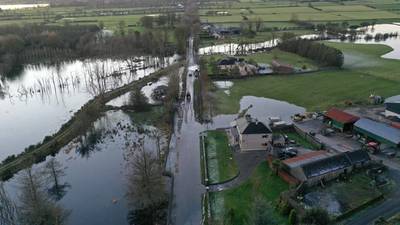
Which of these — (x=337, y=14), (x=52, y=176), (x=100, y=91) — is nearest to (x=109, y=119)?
(x=100, y=91)

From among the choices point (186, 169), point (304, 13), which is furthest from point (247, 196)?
point (304, 13)

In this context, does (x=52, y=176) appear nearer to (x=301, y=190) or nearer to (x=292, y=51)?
(x=301, y=190)

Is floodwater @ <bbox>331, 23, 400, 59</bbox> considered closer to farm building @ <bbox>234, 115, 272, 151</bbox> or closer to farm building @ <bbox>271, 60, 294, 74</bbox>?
farm building @ <bbox>271, 60, 294, 74</bbox>

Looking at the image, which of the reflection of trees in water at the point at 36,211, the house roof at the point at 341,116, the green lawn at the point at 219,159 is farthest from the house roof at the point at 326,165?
the reflection of trees in water at the point at 36,211

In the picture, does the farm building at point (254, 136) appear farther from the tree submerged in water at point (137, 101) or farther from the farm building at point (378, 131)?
the tree submerged in water at point (137, 101)

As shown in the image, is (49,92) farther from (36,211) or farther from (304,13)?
(304,13)

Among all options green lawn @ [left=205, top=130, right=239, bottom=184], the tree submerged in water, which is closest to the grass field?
green lawn @ [left=205, top=130, right=239, bottom=184]

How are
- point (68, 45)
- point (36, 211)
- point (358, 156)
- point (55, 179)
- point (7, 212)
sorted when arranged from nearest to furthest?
point (36, 211) → point (7, 212) → point (358, 156) → point (55, 179) → point (68, 45)
